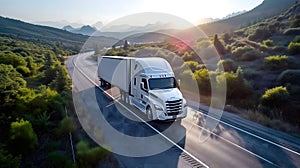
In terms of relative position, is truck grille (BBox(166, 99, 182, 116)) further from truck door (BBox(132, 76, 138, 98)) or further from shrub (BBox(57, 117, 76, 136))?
shrub (BBox(57, 117, 76, 136))

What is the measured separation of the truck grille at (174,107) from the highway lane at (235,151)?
1141 mm

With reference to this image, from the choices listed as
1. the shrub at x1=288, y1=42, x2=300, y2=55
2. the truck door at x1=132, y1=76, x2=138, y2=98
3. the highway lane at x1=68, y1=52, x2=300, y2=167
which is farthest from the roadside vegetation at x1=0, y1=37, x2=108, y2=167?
the shrub at x1=288, y1=42, x2=300, y2=55

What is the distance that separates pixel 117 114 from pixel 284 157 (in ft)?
32.1

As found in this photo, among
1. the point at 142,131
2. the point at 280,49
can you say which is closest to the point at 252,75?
the point at 280,49

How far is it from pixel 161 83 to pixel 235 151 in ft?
19.7

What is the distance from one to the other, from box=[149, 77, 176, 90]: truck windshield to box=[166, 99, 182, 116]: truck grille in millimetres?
1520

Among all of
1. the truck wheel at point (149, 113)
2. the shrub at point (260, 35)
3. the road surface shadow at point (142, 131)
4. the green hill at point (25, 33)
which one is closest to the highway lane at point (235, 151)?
the road surface shadow at point (142, 131)

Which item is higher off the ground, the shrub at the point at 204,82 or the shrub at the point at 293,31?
the shrub at the point at 293,31

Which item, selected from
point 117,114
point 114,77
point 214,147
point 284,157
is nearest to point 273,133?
point 284,157

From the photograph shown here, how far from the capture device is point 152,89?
14.8 metres

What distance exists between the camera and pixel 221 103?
19.3 meters

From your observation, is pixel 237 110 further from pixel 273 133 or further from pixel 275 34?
pixel 275 34

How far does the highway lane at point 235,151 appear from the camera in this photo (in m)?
9.88

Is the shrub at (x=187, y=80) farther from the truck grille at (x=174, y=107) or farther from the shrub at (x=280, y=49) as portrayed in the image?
the shrub at (x=280, y=49)
